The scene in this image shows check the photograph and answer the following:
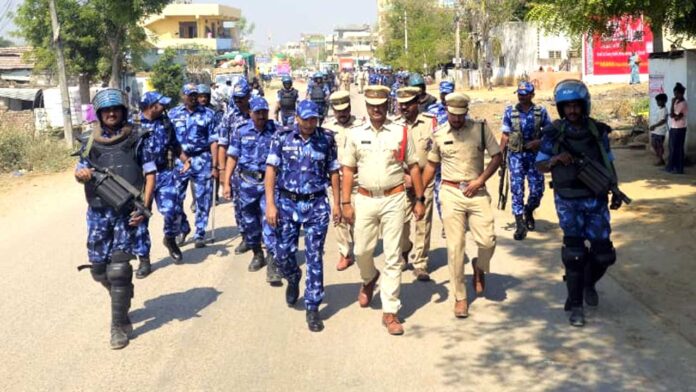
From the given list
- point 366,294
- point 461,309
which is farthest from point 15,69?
point 461,309

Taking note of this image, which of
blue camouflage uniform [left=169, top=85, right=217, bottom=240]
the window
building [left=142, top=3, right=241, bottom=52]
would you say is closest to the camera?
blue camouflage uniform [left=169, top=85, right=217, bottom=240]

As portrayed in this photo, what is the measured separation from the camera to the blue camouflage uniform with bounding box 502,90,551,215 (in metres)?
8.58

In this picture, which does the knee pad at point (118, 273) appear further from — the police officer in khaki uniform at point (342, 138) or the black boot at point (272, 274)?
the police officer in khaki uniform at point (342, 138)

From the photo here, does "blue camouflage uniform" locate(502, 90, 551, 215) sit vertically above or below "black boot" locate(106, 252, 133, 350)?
above

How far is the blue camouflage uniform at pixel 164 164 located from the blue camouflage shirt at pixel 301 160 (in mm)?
2335

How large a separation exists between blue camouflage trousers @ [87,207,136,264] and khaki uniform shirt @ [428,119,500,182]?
104 inches

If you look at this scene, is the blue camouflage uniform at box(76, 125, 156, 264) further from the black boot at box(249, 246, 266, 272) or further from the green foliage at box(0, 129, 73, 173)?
the green foliage at box(0, 129, 73, 173)

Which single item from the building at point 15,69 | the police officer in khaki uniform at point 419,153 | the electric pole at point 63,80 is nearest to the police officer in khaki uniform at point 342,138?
the police officer in khaki uniform at point 419,153

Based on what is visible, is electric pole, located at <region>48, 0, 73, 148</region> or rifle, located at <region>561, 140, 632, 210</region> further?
electric pole, located at <region>48, 0, 73, 148</region>

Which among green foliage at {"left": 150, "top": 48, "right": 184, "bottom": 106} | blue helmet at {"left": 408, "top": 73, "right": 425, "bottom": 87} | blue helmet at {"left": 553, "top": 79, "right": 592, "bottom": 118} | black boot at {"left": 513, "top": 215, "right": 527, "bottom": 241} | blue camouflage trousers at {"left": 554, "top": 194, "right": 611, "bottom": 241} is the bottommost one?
black boot at {"left": 513, "top": 215, "right": 527, "bottom": 241}

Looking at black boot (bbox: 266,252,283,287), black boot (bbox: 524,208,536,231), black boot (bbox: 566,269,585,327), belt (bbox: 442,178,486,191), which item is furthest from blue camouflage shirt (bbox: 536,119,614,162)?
black boot (bbox: 524,208,536,231)

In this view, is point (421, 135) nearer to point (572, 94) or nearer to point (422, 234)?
point (422, 234)

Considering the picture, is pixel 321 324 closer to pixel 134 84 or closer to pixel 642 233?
pixel 642 233

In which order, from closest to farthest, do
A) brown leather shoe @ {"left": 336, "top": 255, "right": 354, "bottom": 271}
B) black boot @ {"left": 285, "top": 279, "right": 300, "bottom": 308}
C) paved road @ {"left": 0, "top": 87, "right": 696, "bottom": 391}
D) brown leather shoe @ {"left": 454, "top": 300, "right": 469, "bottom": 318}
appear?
paved road @ {"left": 0, "top": 87, "right": 696, "bottom": 391}
brown leather shoe @ {"left": 454, "top": 300, "right": 469, "bottom": 318}
black boot @ {"left": 285, "top": 279, "right": 300, "bottom": 308}
brown leather shoe @ {"left": 336, "top": 255, "right": 354, "bottom": 271}
